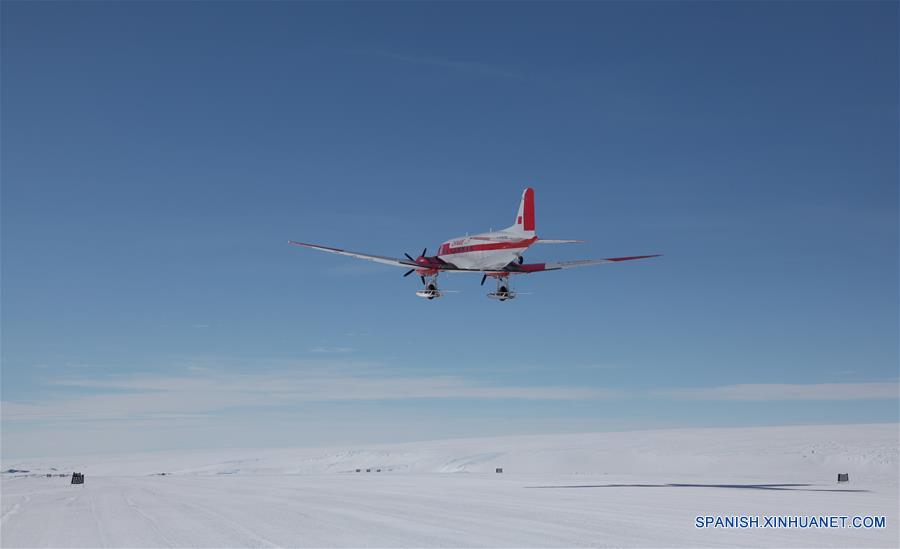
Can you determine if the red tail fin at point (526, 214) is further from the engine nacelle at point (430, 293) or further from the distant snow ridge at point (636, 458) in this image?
the distant snow ridge at point (636, 458)

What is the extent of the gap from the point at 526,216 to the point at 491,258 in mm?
4696

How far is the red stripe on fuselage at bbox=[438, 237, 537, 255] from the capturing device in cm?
6612

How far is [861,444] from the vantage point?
290 ft

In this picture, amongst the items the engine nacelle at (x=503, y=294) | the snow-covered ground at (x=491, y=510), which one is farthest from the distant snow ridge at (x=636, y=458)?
the engine nacelle at (x=503, y=294)

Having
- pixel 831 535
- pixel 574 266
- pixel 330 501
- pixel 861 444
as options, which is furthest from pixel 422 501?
pixel 861 444

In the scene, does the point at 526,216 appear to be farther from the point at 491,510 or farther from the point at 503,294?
the point at 491,510

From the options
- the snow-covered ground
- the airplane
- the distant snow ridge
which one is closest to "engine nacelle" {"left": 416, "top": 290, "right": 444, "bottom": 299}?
the airplane

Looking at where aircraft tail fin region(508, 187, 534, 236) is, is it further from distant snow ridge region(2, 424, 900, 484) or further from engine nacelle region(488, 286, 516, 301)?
distant snow ridge region(2, 424, 900, 484)

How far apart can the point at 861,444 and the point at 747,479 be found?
1190 inches

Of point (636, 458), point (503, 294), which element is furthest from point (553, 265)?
point (636, 458)

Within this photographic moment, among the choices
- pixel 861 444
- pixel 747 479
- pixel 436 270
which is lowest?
pixel 747 479

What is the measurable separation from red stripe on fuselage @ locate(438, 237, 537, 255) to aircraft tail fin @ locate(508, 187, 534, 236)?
1060 millimetres

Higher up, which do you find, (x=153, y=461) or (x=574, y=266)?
(x=574, y=266)

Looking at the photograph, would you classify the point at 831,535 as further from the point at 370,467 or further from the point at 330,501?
the point at 370,467
